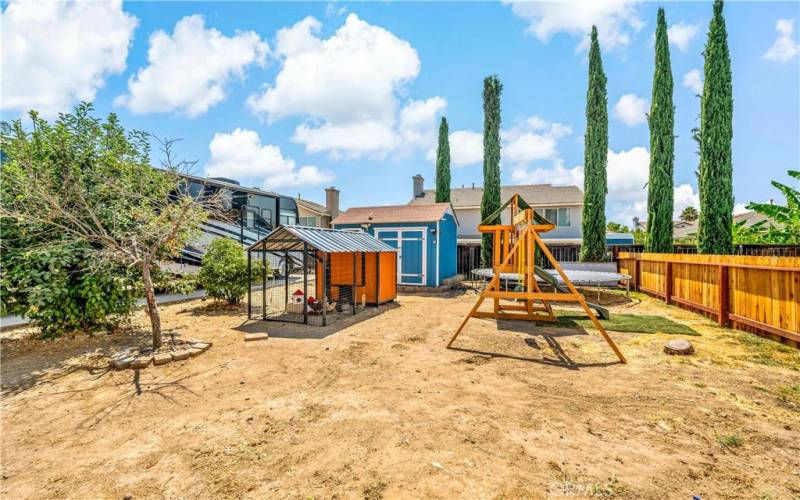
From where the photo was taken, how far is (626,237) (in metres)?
25.0

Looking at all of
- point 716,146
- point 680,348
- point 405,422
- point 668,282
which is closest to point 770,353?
point 680,348

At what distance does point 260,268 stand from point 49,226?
5.09 meters

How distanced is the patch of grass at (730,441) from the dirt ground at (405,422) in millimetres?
31

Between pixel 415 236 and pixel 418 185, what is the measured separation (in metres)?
14.9

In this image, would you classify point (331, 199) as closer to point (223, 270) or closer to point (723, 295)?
point (223, 270)

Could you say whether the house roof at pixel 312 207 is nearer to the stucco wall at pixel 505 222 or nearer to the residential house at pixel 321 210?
the residential house at pixel 321 210

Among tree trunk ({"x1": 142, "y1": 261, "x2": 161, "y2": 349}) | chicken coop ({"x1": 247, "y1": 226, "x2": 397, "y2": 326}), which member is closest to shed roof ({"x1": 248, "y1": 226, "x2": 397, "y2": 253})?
chicken coop ({"x1": 247, "y1": 226, "x2": 397, "y2": 326})

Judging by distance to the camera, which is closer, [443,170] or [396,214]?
[396,214]

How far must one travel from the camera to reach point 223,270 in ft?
35.2

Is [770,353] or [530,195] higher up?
[530,195]

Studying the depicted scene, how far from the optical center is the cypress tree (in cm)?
1708

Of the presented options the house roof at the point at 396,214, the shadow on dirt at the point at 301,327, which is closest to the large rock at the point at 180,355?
the shadow on dirt at the point at 301,327

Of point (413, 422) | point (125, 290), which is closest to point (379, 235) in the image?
point (125, 290)

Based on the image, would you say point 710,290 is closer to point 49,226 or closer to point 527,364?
point 527,364
